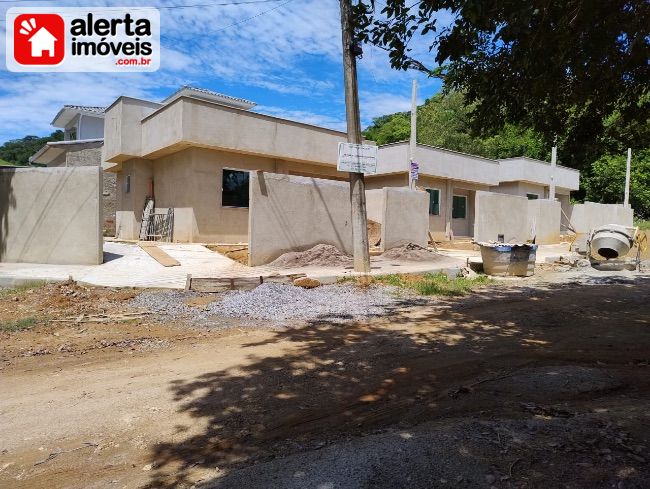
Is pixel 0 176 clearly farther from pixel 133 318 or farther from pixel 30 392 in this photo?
pixel 30 392

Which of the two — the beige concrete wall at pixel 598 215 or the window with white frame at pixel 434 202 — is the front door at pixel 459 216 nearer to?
the window with white frame at pixel 434 202

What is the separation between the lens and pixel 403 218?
A: 15.0m

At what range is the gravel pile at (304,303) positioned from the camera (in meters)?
7.55

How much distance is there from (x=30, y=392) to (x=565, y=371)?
482 cm

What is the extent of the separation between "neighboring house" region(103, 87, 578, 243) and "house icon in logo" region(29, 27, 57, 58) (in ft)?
12.5

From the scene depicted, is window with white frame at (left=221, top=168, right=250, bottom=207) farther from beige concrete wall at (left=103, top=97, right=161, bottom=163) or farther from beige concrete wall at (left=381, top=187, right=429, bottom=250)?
beige concrete wall at (left=381, top=187, right=429, bottom=250)

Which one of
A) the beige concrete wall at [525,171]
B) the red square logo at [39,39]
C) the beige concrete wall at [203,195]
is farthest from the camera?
the beige concrete wall at [525,171]

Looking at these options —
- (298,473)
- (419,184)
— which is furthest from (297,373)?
(419,184)

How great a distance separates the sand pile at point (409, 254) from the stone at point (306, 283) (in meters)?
5.07

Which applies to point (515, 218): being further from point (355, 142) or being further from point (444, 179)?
point (355, 142)

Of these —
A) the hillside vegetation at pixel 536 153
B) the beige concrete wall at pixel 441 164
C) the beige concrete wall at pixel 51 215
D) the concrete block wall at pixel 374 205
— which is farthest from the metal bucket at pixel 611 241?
the hillside vegetation at pixel 536 153

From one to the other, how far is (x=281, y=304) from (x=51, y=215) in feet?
20.0

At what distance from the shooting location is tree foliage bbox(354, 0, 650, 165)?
4633 millimetres

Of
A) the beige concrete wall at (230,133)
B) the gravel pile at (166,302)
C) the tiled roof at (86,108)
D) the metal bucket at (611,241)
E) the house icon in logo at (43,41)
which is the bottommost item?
the gravel pile at (166,302)
